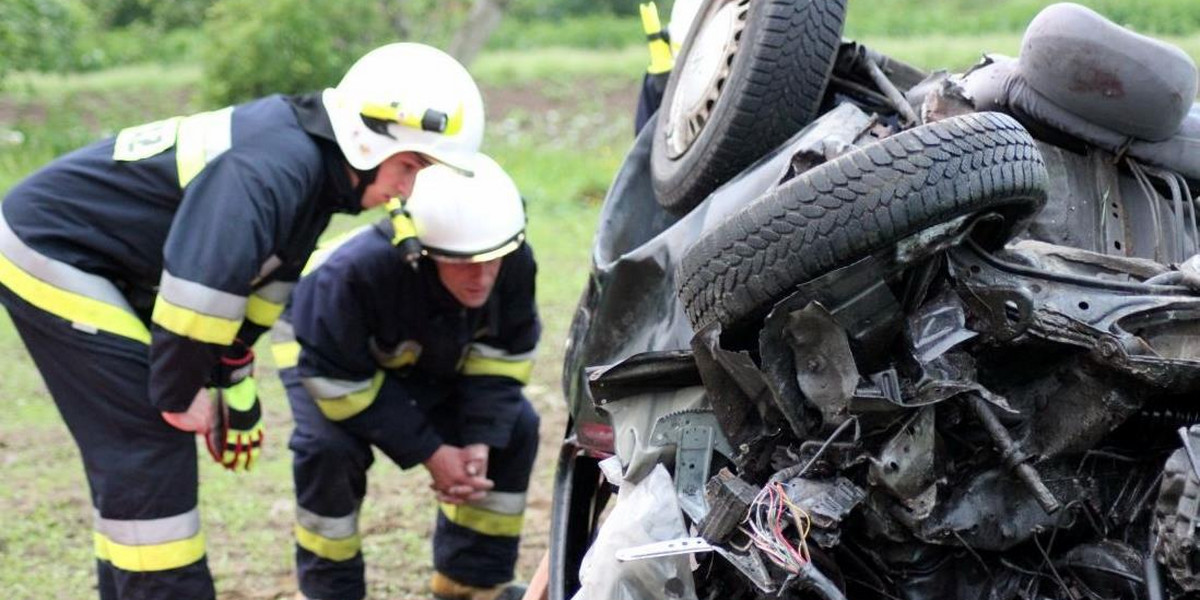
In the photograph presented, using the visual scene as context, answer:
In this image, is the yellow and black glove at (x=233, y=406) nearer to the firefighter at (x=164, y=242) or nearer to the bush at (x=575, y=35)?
the firefighter at (x=164, y=242)

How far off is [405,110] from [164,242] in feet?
2.36

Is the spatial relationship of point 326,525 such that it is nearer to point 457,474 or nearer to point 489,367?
point 457,474

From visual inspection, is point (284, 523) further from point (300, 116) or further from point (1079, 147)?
point (1079, 147)

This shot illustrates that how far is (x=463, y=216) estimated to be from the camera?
14.1 feet

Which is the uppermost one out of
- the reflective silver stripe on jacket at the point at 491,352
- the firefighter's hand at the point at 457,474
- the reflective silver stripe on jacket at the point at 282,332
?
the reflective silver stripe on jacket at the point at 282,332

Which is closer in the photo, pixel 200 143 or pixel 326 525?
pixel 200 143

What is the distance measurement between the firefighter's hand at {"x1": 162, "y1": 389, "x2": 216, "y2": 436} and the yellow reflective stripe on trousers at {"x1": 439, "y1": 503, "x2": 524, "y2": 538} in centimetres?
101

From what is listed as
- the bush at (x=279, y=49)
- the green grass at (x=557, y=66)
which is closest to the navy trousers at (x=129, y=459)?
the bush at (x=279, y=49)

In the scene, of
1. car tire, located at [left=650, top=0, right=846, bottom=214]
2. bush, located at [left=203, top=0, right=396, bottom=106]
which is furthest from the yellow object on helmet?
bush, located at [left=203, top=0, right=396, bottom=106]

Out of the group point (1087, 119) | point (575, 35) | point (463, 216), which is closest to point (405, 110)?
point (463, 216)

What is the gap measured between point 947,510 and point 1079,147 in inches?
43.6

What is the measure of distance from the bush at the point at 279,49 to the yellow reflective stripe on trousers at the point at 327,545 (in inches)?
425

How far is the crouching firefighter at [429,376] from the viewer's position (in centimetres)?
438

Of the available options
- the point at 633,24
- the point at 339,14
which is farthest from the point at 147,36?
the point at 339,14
